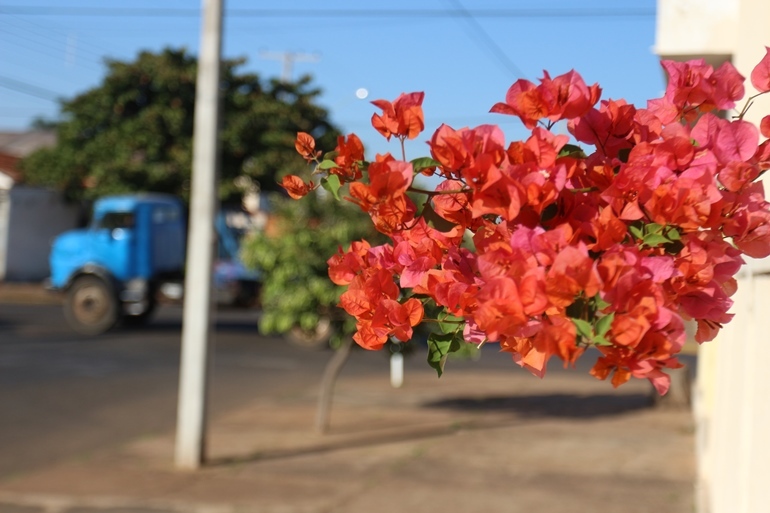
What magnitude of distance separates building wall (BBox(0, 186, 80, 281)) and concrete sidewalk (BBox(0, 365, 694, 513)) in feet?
84.4

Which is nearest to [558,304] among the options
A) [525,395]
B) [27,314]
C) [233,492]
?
[233,492]

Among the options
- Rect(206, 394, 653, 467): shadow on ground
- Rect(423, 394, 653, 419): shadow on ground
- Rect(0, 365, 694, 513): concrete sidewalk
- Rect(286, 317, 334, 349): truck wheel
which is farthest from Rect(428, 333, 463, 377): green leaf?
Rect(286, 317, 334, 349): truck wheel

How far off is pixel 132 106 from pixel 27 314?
10.2 meters

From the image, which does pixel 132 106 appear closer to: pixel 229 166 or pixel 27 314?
pixel 229 166

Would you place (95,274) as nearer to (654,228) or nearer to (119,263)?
(119,263)

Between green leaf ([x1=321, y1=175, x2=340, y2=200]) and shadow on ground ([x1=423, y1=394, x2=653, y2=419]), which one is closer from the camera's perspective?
green leaf ([x1=321, y1=175, x2=340, y2=200])

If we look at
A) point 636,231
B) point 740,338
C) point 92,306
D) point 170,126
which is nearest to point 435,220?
point 636,231

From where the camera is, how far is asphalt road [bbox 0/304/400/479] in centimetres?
1068

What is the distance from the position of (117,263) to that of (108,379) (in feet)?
22.9

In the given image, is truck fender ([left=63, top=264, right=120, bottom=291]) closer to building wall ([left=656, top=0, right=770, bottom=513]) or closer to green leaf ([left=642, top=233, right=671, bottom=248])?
building wall ([left=656, top=0, right=770, bottom=513])

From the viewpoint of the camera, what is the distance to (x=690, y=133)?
1800 mm

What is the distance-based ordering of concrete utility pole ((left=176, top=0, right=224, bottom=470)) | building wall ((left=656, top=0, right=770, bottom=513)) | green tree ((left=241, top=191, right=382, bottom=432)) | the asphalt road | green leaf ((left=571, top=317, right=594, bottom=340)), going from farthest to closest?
1. green tree ((left=241, top=191, right=382, bottom=432))
2. the asphalt road
3. concrete utility pole ((left=176, top=0, right=224, bottom=470))
4. building wall ((left=656, top=0, right=770, bottom=513))
5. green leaf ((left=571, top=317, right=594, bottom=340))

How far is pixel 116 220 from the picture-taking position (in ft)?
70.5

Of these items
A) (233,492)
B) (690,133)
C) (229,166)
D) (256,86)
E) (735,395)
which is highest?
(256,86)
